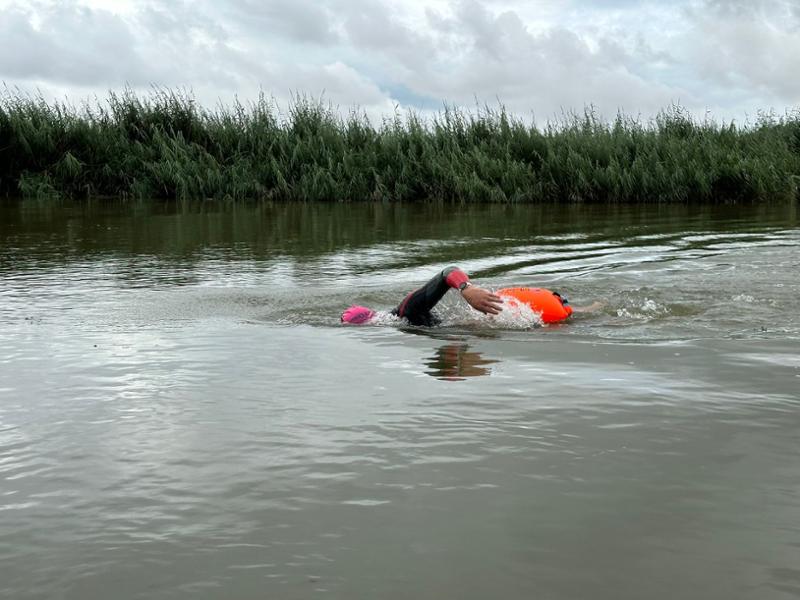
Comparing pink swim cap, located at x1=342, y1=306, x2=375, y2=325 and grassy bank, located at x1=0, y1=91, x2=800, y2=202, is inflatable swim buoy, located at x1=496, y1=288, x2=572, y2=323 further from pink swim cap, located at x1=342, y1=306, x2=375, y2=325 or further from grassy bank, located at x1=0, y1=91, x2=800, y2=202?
grassy bank, located at x1=0, y1=91, x2=800, y2=202

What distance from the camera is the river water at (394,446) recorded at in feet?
8.62

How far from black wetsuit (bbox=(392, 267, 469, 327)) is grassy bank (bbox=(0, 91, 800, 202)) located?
46.8 ft

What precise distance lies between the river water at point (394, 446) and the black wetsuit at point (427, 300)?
19cm

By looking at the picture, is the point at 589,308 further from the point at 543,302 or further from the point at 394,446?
the point at 394,446

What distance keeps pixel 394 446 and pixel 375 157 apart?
63.9 feet

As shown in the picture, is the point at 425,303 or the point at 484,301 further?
the point at 425,303

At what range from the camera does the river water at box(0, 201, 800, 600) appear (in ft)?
8.62

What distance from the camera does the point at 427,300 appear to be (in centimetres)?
679

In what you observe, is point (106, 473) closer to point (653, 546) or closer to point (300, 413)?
point (300, 413)

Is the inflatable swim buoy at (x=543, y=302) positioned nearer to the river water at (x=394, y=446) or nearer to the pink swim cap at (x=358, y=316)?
the river water at (x=394, y=446)

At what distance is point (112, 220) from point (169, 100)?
9.60 m

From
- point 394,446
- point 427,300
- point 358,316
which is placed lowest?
point 394,446

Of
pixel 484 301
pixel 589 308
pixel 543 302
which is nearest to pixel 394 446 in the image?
pixel 484 301

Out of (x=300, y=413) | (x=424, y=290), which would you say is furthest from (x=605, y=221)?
(x=300, y=413)
